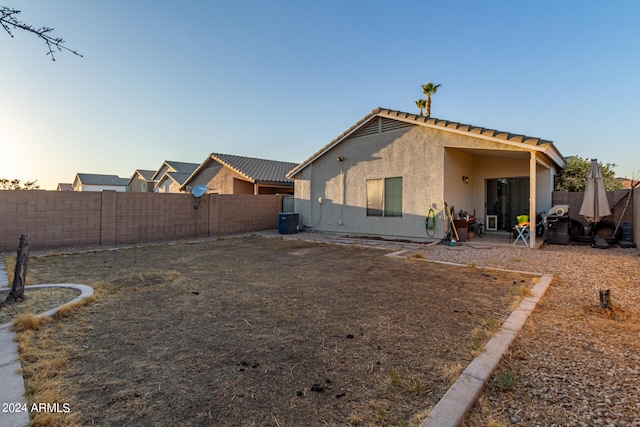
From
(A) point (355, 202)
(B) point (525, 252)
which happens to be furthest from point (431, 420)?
(A) point (355, 202)

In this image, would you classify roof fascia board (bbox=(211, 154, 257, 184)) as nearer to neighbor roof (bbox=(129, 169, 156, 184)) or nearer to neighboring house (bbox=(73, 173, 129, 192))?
neighbor roof (bbox=(129, 169, 156, 184))

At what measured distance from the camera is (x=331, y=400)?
213 centimetres

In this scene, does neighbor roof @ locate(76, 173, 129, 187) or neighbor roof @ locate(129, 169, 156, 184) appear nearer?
neighbor roof @ locate(129, 169, 156, 184)

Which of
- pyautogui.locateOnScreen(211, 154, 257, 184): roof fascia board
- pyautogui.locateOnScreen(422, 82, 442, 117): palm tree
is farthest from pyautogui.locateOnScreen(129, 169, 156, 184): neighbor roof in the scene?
pyautogui.locateOnScreen(422, 82, 442, 117): palm tree

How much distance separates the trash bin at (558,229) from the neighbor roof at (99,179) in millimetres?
57662

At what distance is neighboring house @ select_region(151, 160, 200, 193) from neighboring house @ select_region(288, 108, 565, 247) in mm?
17324

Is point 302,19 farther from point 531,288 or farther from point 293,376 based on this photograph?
point 293,376

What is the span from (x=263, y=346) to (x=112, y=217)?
9.79 meters

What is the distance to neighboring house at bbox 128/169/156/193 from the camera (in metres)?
34.9

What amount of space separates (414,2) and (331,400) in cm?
1202

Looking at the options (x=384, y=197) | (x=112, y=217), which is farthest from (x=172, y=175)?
(x=384, y=197)

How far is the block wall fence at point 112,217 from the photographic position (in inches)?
339

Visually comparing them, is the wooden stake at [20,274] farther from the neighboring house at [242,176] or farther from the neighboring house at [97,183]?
the neighboring house at [97,183]

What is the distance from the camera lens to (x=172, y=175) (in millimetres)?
27812
